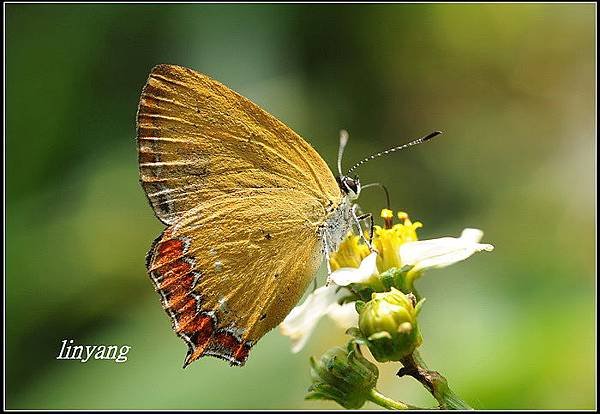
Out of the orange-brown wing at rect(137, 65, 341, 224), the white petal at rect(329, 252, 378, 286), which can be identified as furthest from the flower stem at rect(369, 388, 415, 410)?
the orange-brown wing at rect(137, 65, 341, 224)

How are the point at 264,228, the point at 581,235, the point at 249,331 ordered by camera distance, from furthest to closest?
the point at 581,235 → the point at 264,228 → the point at 249,331

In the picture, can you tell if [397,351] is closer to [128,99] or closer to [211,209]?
[211,209]

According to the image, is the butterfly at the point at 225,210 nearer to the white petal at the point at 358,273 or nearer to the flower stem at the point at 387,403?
the white petal at the point at 358,273

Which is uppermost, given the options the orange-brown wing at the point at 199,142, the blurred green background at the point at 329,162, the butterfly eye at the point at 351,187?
the orange-brown wing at the point at 199,142

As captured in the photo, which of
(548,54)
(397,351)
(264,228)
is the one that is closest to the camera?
(397,351)

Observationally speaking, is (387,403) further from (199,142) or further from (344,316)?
(199,142)

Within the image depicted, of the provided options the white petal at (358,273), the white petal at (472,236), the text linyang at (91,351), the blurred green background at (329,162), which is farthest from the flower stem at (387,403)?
the text linyang at (91,351)

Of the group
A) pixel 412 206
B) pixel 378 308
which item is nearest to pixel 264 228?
pixel 378 308
